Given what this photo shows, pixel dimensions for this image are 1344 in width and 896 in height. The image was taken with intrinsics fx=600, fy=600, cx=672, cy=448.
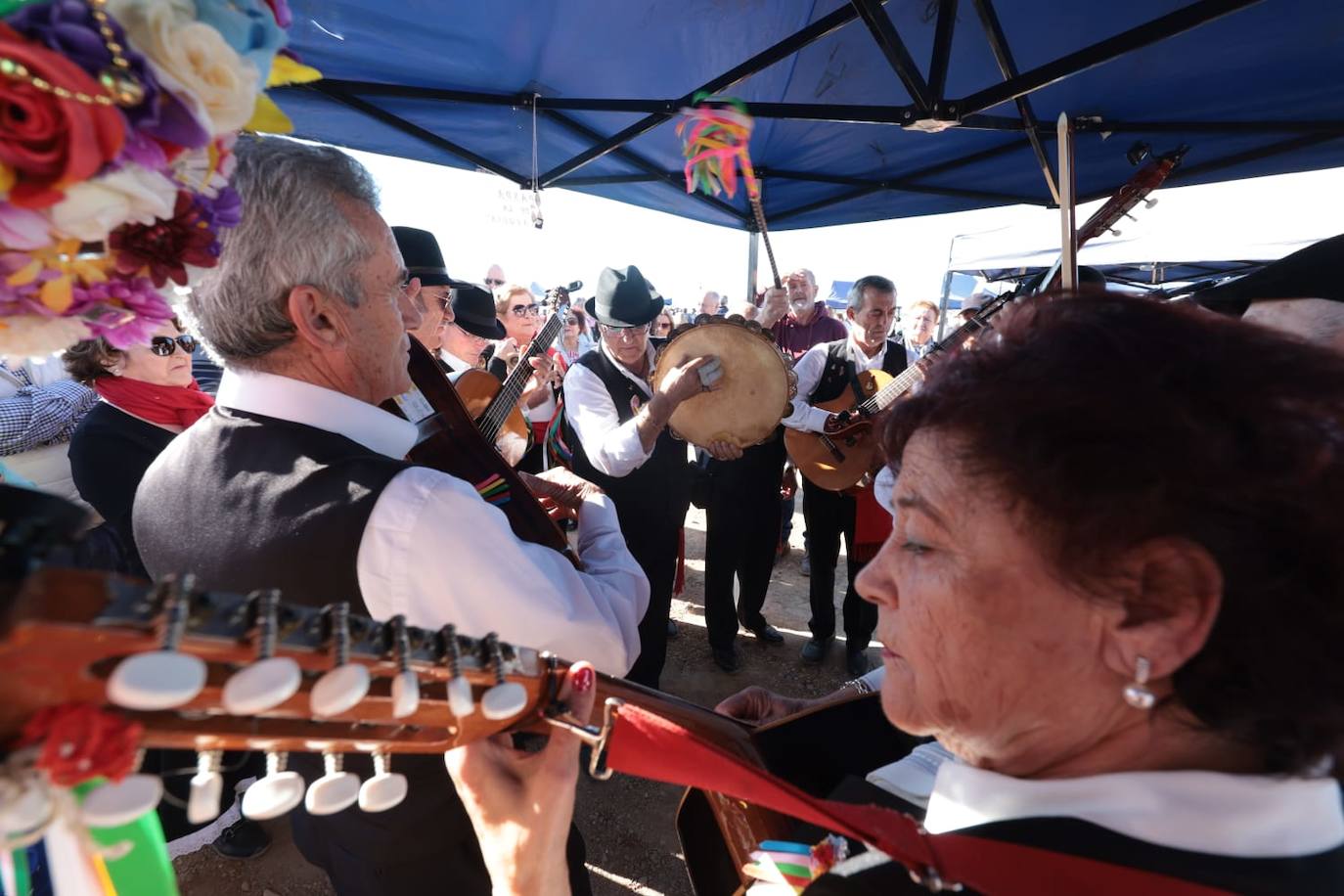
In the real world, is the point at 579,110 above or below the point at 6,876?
above

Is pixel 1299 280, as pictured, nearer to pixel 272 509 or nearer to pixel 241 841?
pixel 272 509

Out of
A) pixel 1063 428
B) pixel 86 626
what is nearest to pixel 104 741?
pixel 86 626

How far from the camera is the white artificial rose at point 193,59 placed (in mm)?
703

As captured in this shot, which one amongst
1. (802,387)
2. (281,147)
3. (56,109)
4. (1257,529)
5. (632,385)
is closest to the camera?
(56,109)

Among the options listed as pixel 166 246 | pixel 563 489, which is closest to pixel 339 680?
pixel 166 246

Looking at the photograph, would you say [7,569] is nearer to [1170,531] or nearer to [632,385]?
[1170,531]

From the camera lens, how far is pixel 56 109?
0.63m

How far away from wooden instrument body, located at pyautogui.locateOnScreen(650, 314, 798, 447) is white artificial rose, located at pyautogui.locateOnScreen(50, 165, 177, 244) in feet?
9.02

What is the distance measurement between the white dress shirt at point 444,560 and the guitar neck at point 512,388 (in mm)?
1730

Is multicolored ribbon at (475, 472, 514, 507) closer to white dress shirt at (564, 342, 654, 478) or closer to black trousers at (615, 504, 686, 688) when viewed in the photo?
white dress shirt at (564, 342, 654, 478)

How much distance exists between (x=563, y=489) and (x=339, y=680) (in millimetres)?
1557

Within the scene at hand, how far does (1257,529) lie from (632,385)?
3085 millimetres

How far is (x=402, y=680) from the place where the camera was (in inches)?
24.2

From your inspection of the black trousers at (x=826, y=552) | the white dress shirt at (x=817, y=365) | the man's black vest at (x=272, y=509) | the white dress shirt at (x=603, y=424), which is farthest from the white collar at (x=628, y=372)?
the man's black vest at (x=272, y=509)
